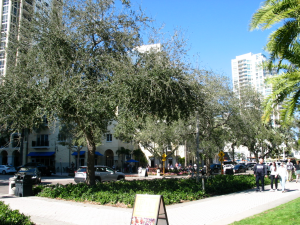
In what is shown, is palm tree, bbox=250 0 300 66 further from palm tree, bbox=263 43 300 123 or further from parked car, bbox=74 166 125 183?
parked car, bbox=74 166 125 183

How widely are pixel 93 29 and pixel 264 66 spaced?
7.69 metres

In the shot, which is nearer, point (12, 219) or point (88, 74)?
point (12, 219)

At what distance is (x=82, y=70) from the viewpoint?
12586 mm

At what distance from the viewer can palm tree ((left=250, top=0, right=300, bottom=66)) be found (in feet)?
29.5

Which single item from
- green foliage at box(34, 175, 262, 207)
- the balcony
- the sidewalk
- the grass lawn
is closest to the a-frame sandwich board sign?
the sidewalk

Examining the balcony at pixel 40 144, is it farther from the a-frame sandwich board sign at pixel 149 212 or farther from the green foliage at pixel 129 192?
the a-frame sandwich board sign at pixel 149 212

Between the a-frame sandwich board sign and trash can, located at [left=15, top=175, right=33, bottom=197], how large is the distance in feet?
31.0

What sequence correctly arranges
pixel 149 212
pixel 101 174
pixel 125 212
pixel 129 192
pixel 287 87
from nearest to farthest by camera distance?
pixel 149 212 < pixel 125 212 < pixel 287 87 < pixel 129 192 < pixel 101 174

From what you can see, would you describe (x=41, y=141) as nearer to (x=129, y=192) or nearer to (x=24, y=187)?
(x=24, y=187)

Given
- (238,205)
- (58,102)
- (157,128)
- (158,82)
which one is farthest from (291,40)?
(157,128)

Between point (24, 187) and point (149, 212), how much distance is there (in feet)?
32.2

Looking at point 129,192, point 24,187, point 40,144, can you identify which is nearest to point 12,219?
point 129,192

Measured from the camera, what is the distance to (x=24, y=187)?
1334cm

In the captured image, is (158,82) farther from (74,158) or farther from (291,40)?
(74,158)
